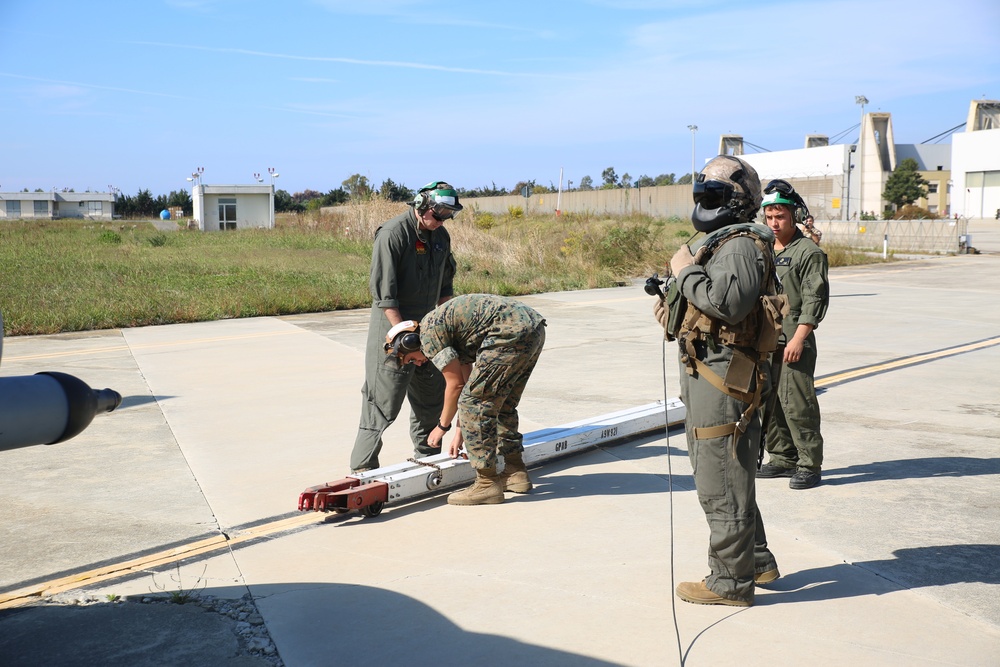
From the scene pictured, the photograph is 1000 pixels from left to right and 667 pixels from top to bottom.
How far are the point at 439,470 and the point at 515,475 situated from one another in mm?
515

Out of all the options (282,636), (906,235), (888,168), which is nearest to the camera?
(282,636)

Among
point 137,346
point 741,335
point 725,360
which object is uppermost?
point 741,335

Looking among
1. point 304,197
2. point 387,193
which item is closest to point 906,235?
point 387,193

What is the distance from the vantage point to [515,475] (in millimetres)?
5625

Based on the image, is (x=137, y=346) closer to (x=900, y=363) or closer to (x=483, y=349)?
(x=483, y=349)

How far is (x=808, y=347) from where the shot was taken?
577 cm

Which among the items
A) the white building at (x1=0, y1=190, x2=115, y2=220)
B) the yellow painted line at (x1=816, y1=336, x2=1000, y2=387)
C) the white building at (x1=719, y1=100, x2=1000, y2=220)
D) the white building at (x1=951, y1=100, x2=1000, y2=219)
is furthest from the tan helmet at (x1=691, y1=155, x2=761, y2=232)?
the white building at (x1=0, y1=190, x2=115, y2=220)

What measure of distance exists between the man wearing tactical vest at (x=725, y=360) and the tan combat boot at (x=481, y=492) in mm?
1693

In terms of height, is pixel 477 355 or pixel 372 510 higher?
pixel 477 355

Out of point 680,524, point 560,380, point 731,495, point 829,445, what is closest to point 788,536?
point 680,524

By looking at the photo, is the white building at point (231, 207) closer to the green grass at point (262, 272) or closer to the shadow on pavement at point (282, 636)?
the green grass at point (262, 272)

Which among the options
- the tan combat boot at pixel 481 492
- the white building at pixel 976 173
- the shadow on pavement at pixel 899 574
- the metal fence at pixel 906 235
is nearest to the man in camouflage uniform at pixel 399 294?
the tan combat boot at pixel 481 492

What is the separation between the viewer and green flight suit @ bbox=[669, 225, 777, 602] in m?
3.64

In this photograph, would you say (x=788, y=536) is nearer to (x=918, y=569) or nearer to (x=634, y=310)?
(x=918, y=569)
